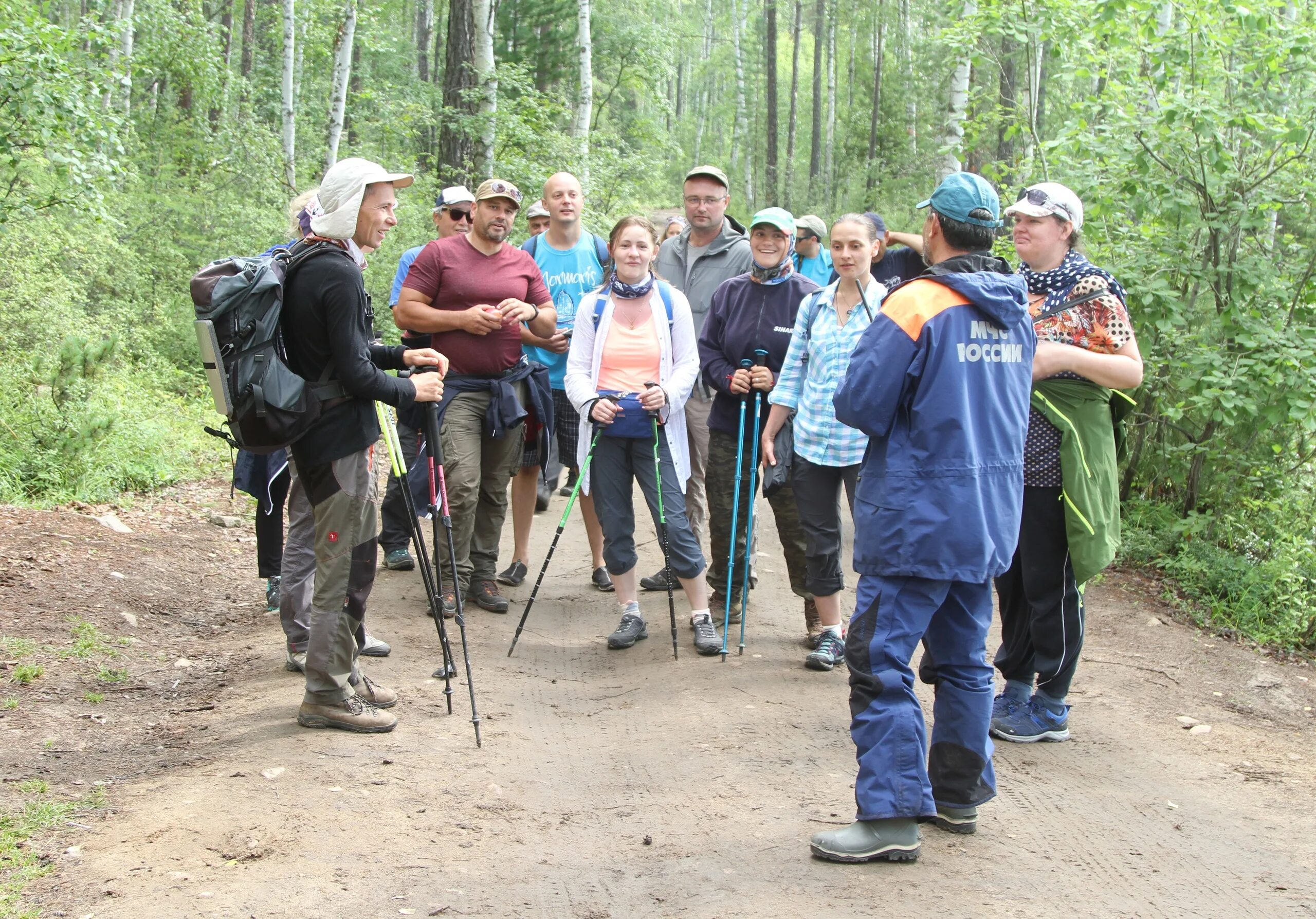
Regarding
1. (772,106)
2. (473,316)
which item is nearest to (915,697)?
(473,316)

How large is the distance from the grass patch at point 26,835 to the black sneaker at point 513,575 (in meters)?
Result: 3.36

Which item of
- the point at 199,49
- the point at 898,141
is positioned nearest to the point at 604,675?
the point at 199,49

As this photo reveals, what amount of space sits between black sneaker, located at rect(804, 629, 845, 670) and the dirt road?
62 mm

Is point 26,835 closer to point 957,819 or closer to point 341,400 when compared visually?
point 341,400

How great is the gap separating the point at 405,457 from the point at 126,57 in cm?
955

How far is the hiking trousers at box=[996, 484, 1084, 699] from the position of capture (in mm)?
4859

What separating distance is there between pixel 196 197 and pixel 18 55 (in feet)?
25.1

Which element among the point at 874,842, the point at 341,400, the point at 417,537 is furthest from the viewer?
the point at 417,537

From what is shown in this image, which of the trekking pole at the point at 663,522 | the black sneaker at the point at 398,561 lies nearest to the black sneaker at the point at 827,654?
the trekking pole at the point at 663,522

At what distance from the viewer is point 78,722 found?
4.99 metres

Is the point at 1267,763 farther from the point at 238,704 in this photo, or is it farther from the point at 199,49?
the point at 199,49

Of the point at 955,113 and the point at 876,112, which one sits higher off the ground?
the point at 876,112

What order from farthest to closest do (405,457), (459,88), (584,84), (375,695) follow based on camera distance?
(584,84), (459,88), (405,457), (375,695)

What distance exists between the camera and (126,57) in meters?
13.9
